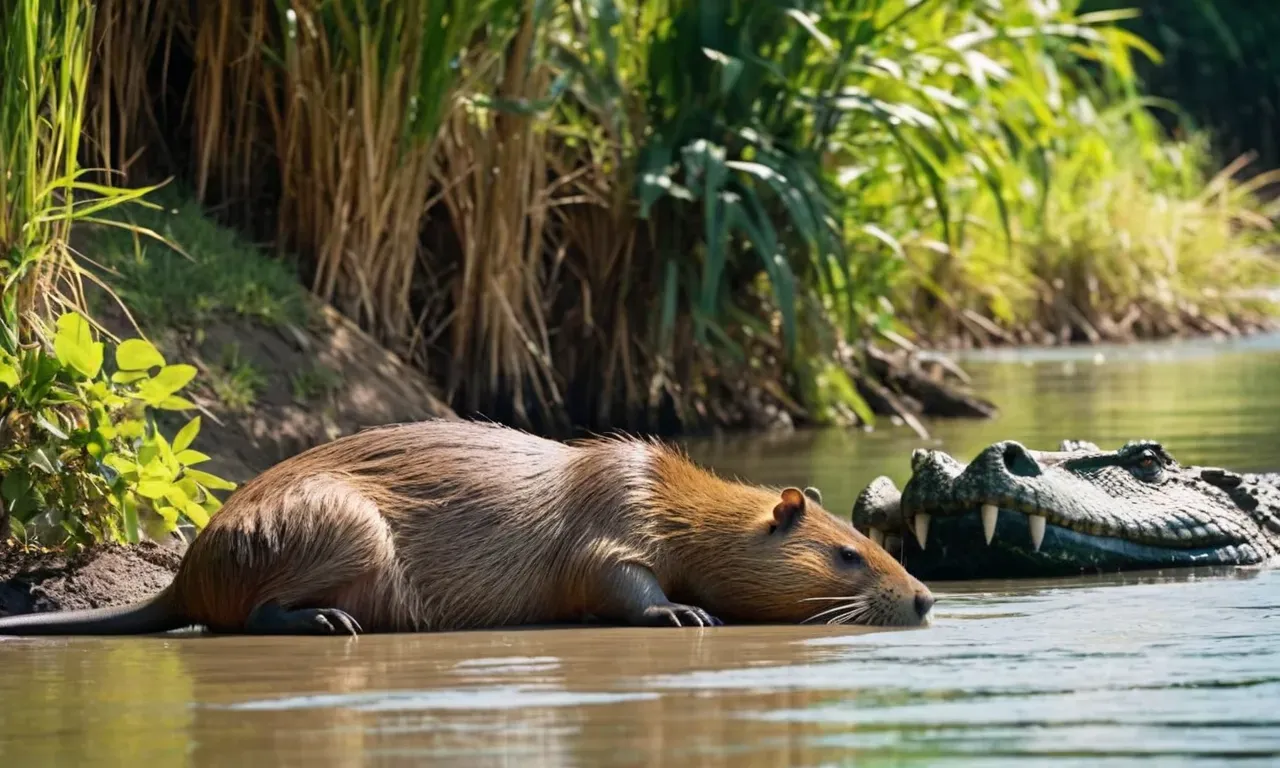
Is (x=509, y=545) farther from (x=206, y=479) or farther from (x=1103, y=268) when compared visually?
(x=1103, y=268)

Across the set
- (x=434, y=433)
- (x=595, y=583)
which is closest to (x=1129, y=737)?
(x=595, y=583)

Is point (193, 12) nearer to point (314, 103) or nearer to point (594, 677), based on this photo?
point (314, 103)

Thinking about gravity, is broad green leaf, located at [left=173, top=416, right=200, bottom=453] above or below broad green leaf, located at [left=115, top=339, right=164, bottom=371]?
below

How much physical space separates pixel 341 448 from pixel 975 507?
172 cm

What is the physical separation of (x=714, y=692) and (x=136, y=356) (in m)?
2.12

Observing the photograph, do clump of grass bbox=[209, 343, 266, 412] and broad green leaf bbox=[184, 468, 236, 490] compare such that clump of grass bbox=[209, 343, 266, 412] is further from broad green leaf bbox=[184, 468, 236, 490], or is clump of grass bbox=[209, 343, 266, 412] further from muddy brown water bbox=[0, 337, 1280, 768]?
muddy brown water bbox=[0, 337, 1280, 768]

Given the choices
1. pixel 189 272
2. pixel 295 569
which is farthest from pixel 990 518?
pixel 189 272

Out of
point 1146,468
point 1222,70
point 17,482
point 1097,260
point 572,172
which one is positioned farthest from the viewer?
point 1222,70

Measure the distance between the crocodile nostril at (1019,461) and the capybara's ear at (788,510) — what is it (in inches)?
30.2

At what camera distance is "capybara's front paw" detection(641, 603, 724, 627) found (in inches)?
194

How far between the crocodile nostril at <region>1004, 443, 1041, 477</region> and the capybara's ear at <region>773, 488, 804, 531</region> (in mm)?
766

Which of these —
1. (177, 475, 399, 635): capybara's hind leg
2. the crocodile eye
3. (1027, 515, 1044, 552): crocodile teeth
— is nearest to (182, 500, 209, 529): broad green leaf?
(177, 475, 399, 635): capybara's hind leg

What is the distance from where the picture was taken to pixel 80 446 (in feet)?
17.4

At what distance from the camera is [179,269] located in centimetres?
802
